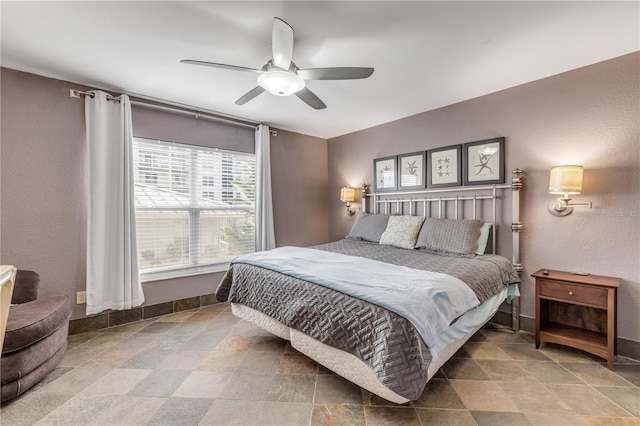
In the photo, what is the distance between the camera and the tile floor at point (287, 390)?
5.07 feet

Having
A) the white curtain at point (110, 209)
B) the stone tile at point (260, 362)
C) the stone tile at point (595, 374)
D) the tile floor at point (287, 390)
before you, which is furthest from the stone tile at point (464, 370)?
the white curtain at point (110, 209)

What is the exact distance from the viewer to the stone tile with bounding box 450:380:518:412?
162cm

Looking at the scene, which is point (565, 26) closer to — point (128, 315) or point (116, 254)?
point (116, 254)

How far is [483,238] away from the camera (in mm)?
2676

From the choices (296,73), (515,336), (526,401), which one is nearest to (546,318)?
(515,336)

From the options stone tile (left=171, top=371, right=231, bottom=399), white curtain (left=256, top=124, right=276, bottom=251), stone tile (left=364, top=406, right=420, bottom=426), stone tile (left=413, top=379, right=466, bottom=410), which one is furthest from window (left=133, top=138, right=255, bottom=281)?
stone tile (left=413, top=379, right=466, bottom=410)

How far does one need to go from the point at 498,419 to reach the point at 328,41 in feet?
8.72

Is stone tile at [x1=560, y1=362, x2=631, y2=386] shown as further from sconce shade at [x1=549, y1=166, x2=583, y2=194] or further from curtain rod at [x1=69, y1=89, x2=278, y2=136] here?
curtain rod at [x1=69, y1=89, x2=278, y2=136]

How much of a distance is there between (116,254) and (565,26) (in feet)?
13.8

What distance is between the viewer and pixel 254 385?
185cm

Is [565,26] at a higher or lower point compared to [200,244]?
higher

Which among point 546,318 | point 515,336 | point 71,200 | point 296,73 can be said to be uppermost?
point 296,73

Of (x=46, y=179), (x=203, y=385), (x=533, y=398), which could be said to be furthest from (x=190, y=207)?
(x=533, y=398)

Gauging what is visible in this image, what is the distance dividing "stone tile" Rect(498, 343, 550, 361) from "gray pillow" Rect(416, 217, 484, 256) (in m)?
0.84
